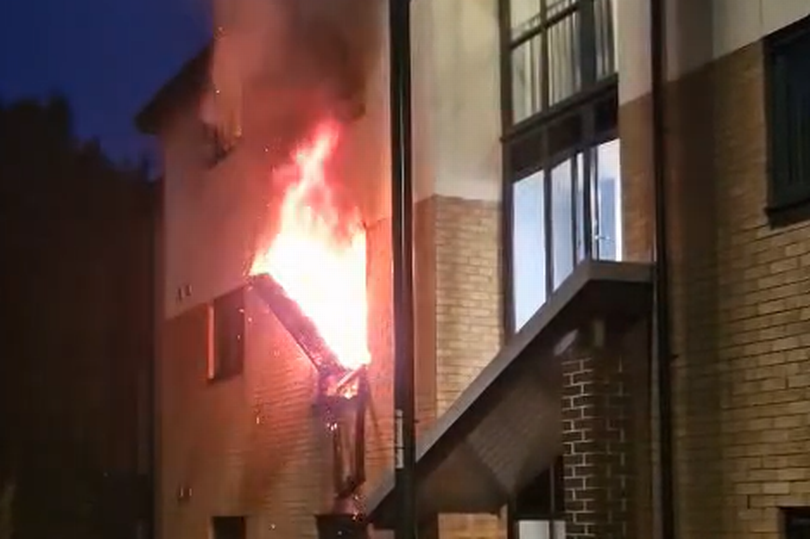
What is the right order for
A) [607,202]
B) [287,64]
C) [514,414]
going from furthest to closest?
[287,64] < [607,202] < [514,414]

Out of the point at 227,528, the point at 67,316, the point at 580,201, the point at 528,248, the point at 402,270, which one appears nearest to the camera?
the point at 402,270

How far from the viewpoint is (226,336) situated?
12.0 m

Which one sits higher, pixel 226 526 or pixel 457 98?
pixel 457 98

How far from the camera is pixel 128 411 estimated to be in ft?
40.8

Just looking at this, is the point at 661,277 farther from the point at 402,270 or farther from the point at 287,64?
the point at 287,64

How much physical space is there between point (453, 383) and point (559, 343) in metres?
2.06

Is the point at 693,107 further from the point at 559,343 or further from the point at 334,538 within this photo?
the point at 334,538

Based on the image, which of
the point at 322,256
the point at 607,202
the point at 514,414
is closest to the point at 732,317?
the point at 514,414

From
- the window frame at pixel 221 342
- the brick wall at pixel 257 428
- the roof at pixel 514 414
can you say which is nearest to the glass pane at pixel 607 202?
the roof at pixel 514 414

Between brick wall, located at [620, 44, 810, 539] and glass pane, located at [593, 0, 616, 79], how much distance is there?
929 mm

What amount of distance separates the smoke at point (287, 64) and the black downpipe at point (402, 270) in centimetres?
149

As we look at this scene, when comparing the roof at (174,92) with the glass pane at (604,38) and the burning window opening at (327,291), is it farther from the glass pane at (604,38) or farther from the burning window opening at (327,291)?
the glass pane at (604,38)

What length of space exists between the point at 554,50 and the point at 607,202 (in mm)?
1318

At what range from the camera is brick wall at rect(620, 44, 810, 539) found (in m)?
6.75
